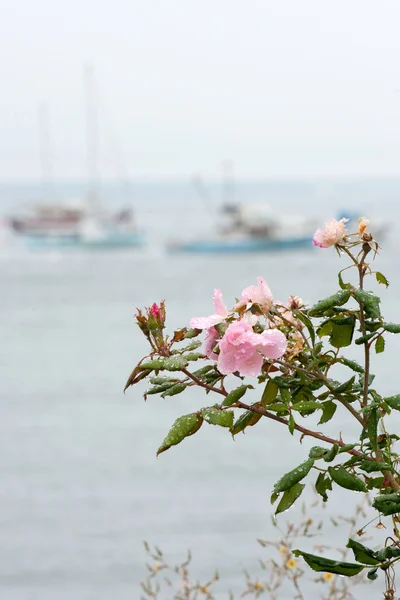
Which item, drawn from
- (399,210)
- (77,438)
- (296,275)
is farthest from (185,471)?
(399,210)

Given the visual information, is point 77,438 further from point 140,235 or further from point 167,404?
point 140,235

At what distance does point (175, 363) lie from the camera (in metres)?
0.70

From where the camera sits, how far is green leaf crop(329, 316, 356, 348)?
29.9 inches

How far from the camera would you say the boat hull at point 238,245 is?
22.9 meters

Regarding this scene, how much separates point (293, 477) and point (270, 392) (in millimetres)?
69

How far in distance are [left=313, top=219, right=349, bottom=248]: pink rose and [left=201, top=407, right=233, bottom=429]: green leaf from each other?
5.8 inches

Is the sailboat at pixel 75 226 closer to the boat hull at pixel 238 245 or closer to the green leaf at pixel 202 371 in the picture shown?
the boat hull at pixel 238 245

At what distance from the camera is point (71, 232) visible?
24.8 metres

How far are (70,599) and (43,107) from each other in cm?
1988

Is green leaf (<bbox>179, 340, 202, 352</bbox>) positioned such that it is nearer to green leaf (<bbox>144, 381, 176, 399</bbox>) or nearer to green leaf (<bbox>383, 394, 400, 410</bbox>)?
green leaf (<bbox>144, 381, 176, 399</bbox>)

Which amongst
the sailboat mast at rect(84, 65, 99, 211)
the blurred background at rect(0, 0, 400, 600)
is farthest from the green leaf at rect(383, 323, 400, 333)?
the sailboat mast at rect(84, 65, 99, 211)

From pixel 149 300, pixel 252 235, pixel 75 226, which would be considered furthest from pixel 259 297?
pixel 75 226

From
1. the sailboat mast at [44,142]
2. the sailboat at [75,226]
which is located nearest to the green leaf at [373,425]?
the sailboat mast at [44,142]

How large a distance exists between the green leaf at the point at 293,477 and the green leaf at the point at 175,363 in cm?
12
